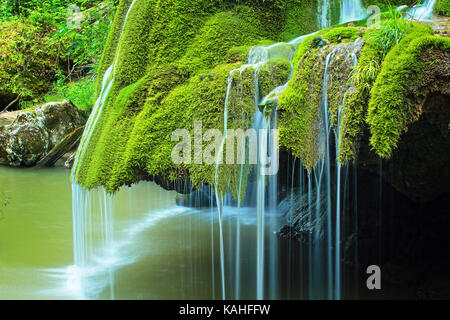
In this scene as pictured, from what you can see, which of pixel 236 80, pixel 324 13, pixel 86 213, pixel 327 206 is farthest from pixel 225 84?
pixel 327 206

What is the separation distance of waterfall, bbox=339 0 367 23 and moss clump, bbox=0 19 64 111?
1350 centimetres

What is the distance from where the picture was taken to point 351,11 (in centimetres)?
644

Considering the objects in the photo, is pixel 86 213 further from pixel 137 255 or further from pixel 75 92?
pixel 75 92

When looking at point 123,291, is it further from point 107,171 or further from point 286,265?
point 286,265

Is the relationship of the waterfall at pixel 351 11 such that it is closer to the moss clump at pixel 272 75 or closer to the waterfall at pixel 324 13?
the waterfall at pixel 324 13

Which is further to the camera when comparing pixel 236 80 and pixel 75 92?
pixel 75 92

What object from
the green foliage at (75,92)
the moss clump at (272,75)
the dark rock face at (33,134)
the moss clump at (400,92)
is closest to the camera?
the moss clump at (400,92)

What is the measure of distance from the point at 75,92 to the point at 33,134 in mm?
3153

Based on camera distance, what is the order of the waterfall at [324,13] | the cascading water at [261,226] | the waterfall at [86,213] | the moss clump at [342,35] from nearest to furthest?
the moss clump at [342,35], the cascading water at [261,226], the waterfall at [86,213], the waterfall at [324,13]

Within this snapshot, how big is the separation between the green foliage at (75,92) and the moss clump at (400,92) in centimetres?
1281

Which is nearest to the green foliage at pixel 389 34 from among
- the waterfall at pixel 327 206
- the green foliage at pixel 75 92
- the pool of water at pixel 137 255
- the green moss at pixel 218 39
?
the waterfall at pixel 327 206

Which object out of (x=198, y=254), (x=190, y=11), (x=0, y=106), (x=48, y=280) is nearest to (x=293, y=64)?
(x=190, y=11)

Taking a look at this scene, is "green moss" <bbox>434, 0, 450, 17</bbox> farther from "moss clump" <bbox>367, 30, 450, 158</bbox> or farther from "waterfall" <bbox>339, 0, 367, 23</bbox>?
"moss clump" <bbox>367, 30, 450, 158</bbox>

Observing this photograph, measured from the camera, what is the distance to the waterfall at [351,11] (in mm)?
6363
